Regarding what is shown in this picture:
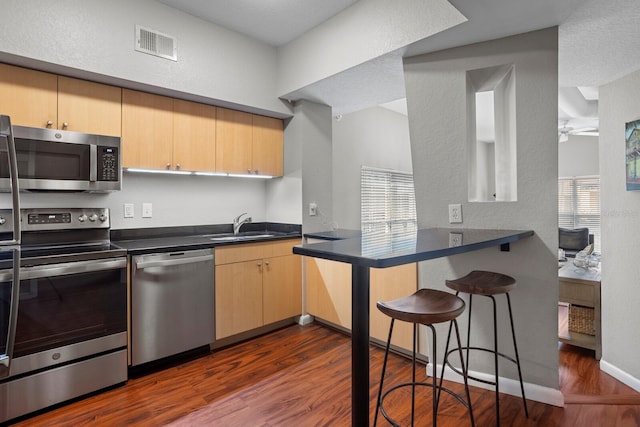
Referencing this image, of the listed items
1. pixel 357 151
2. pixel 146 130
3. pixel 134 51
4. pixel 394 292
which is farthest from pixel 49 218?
pixel 357 151

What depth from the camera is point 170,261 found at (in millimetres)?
2432

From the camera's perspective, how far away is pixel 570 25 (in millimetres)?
1885

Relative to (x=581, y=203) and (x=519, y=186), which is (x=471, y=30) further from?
(x=581, y=203)

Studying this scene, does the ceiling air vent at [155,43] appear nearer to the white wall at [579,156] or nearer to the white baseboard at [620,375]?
the white baseboard at [620,375]

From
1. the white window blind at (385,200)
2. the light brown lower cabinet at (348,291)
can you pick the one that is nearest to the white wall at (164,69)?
the light brown lower cabinet at (348,291)

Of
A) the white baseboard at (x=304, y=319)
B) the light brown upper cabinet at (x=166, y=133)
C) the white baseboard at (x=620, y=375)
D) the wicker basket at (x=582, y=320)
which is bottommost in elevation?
the white baseboard at (x=620, y=375)

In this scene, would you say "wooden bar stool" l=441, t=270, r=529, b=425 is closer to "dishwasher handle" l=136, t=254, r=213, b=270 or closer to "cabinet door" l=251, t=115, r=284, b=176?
"dishwasher handle" l=136, t=254, r=213, b=270

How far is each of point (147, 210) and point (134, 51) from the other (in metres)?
1.25

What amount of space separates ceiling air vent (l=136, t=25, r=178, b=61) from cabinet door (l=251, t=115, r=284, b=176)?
91cm

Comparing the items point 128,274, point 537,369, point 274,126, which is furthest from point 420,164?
point 128,274

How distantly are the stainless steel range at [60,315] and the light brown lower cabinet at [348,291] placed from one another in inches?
65.7

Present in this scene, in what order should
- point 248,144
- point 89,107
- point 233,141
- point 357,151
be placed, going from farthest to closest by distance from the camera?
point 357,151, point 248,144, point 233,141, point 89,107

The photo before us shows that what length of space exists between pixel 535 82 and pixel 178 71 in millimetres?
2520

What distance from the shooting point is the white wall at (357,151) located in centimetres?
443
